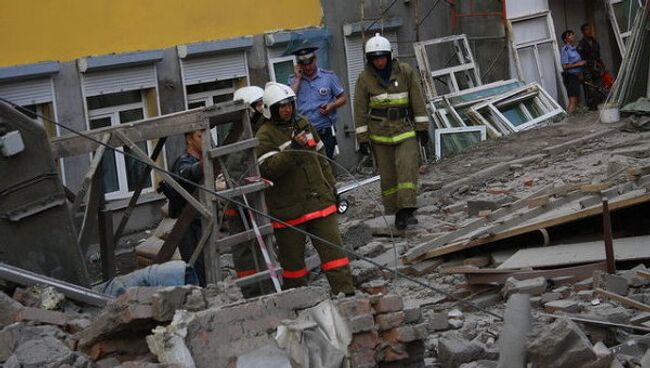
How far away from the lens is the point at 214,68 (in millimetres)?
17250

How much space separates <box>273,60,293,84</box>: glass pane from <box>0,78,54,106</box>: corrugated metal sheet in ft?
12.0

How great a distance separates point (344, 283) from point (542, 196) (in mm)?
2214

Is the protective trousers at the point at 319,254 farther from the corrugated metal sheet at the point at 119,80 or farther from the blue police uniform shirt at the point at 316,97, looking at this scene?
the corrugated metal sheet at the point at 119,80

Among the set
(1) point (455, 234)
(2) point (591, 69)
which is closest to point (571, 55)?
(2) point (591, 69)

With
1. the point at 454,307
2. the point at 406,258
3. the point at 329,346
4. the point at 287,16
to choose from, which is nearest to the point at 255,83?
the point at 287,16

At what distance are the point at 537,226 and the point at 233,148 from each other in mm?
2477

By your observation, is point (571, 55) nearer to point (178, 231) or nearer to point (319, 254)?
point (319, 254)

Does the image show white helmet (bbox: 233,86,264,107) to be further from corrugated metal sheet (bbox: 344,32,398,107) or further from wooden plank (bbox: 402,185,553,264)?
corrugated metal sheet (bbox: 344,32,398,107)

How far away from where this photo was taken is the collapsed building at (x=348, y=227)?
670 cm

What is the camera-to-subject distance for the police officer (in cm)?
1366

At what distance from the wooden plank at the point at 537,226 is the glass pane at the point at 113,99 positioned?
6780 millimetres

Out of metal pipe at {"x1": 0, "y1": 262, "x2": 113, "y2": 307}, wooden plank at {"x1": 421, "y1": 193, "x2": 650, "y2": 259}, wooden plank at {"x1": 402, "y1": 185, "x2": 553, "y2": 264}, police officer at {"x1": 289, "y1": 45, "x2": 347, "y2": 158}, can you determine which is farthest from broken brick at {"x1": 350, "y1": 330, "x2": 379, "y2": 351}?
police officer at {"x1": 289, "y1": 45, "x2": 347, "y2": 158}

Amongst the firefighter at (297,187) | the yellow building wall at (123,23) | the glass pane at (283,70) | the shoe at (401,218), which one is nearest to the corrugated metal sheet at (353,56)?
the yellow building wall at (123,23)

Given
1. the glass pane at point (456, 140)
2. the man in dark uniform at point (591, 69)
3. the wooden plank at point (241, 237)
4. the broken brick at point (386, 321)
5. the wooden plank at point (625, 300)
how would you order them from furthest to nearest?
the man in dark uniform at point (591, 69) → the glass pane at point (456, 140) → the wooden plank at point (241, 237) → the wooden plank at point (625, 300) → the broken brick at point (386, 321)
